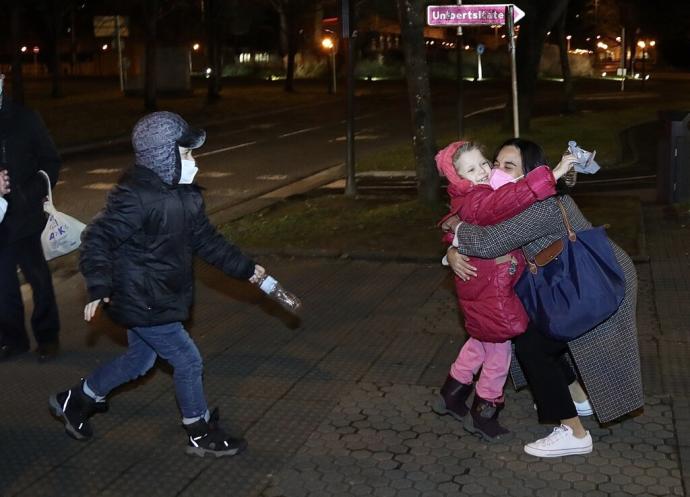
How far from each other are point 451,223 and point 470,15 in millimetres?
8687

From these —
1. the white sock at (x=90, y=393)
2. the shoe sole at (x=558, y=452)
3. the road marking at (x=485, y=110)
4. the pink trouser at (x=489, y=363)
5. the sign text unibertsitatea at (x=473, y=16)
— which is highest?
the sign text unibertsitatea at (x=473, y=16)

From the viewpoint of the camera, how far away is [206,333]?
24.4 ft

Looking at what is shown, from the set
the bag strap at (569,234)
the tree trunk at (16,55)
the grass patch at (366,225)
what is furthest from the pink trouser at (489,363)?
the tree trunk at (16,55)

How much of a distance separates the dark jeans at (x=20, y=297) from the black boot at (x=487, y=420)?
10.3ft

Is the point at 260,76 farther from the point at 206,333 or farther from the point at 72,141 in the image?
the point at 206,333

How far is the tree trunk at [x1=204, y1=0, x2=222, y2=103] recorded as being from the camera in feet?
131

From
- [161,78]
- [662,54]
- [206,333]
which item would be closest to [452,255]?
[206,333]

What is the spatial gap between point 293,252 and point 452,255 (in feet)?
17.5

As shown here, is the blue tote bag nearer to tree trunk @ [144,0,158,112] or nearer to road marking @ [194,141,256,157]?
road marking @ [194,141,256,157]

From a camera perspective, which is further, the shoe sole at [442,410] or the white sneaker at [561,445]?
the shoe sole at [442,410]

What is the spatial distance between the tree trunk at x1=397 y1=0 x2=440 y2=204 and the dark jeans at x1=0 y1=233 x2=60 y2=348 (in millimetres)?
6621

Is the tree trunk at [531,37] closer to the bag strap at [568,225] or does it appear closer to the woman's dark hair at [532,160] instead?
the woman's dark hair at [532,160]

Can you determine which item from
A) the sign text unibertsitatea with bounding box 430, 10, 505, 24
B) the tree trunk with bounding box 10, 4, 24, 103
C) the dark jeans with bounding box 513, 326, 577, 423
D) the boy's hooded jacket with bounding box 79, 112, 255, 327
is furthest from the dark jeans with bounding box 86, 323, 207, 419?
the tree trunk with bounding box 10, 4, 24, 103

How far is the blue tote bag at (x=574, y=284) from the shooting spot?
4613 millimetres
